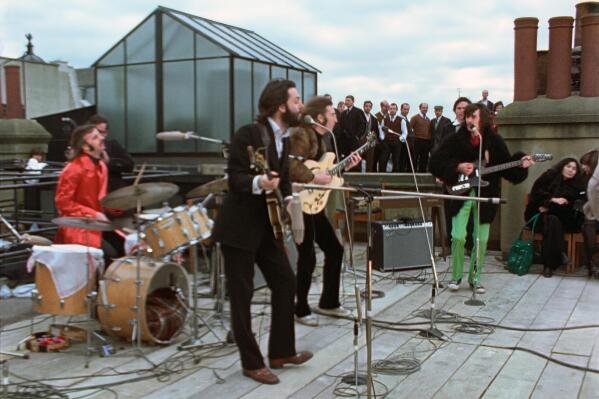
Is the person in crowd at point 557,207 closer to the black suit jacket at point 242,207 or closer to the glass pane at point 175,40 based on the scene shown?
the black suit jacket at point 242,207

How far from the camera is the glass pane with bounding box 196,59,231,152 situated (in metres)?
16.0

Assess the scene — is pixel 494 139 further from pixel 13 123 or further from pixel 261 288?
pixel 13 123

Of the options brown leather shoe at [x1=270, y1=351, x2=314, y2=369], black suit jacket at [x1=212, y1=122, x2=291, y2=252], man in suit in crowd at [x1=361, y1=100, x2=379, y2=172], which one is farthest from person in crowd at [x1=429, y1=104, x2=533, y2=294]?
man in suit in crowd at [x1=361, y1=100, x2=379, y2=172]

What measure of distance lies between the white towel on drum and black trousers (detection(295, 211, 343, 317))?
1.79m

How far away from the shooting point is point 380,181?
10.9 metres

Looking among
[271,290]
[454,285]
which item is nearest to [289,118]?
[271,290]

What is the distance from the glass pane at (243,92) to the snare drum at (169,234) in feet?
35.2

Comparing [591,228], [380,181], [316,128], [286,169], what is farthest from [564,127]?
[286,169]

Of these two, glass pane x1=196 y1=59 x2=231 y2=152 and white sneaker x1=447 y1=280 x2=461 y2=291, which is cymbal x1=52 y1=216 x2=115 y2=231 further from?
glass pane x1=196 y1=59 x2=231 y2=152

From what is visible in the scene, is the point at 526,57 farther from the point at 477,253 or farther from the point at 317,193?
the point at 317,193

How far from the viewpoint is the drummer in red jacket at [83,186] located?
5762mm

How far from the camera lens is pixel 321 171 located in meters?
6.27

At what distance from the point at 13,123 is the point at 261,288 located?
26.2 ft

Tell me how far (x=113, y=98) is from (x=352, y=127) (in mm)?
7142
